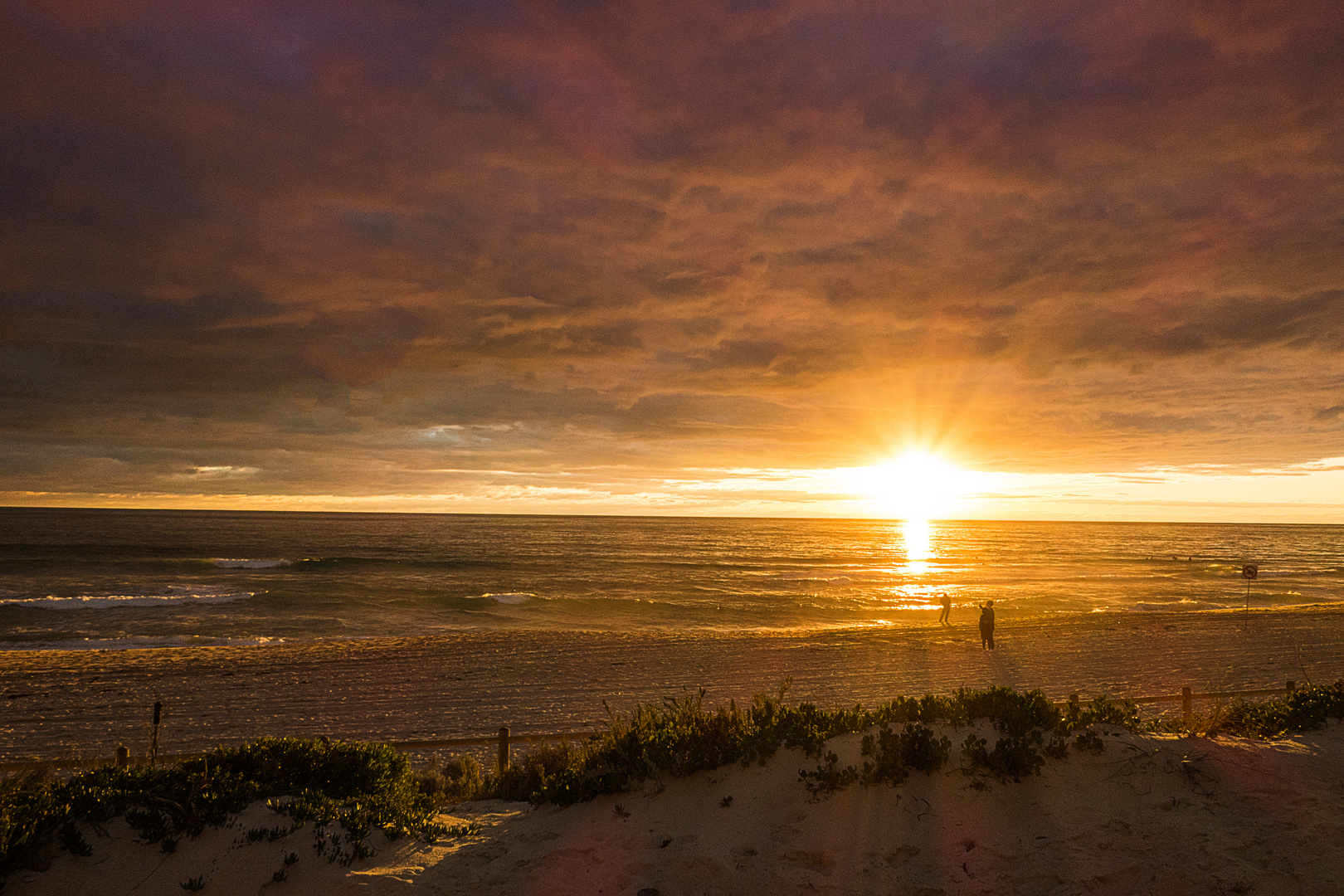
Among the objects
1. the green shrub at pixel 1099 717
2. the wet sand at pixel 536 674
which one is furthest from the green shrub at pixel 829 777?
the wet sand at pixel 536 674

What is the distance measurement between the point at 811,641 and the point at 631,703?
34.2 ft

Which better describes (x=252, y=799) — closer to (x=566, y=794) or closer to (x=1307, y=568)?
(x=566, y=794)

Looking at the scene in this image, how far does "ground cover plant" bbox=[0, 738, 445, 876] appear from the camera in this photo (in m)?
5.46

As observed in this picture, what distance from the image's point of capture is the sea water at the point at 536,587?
98.0ft

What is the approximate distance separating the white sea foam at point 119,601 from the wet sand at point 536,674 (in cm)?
1215

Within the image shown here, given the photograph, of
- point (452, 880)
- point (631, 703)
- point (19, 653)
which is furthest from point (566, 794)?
point (19, 653)

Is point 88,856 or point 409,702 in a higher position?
point 88,856

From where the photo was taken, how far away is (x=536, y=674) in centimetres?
1983

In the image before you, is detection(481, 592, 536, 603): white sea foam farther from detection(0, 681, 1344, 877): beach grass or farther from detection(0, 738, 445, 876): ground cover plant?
detection(0, 738, 445, 876): ground cover plant

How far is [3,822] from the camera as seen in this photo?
5094 millimetres

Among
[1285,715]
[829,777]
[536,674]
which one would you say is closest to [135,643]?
[536,674]

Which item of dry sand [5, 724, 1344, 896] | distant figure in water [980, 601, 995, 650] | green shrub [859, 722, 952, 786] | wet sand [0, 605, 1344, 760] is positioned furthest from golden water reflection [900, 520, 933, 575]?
green shrub [859, 722, 952, 786]

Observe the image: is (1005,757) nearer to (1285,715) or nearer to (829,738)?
(829,738)

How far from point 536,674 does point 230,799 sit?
46.7 ft
